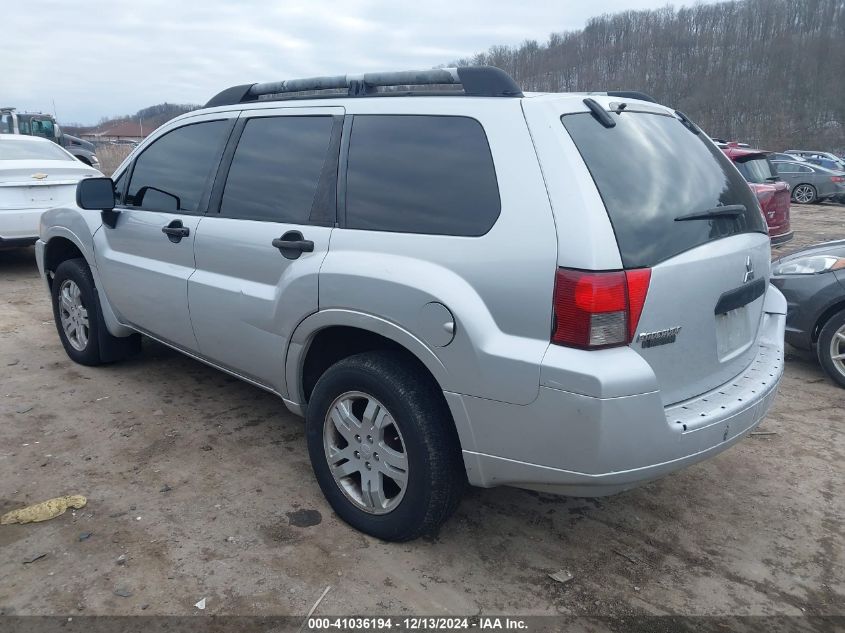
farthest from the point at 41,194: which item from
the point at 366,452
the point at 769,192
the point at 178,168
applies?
the point at 769,192

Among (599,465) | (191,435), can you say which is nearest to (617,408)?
(599,465)

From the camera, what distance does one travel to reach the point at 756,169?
981cm

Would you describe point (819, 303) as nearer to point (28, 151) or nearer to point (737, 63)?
point (28, 151)

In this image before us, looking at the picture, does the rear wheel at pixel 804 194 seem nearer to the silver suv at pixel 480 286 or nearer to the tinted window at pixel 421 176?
the silver suv at pixel 480 286

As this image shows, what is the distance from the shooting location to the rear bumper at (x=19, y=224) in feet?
26.2

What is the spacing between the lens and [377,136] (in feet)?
9.92

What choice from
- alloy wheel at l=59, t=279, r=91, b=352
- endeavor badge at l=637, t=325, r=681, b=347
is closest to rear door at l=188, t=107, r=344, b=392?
endeavor badge at l=637, t=325, r=681, b=347

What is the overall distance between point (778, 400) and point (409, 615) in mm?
3408

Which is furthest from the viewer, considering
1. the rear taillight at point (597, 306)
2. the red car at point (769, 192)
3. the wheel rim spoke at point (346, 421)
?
the red car at point (769, 192)

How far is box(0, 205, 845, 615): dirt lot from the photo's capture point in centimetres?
266

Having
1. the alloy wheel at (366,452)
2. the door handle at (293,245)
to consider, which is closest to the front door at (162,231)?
the door handle at (293,245)

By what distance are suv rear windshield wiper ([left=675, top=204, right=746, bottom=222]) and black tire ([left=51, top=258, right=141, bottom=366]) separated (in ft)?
12.9

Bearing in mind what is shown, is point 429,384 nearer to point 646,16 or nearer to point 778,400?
point 778,400

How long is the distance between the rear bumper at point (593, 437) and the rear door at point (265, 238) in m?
1.04
